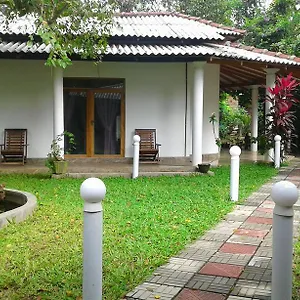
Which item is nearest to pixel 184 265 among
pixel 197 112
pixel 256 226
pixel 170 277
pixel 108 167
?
pixel 170 277

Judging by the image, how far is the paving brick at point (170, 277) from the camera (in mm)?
3639

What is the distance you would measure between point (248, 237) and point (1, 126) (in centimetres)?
890

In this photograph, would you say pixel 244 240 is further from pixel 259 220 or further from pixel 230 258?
pixel 259 220

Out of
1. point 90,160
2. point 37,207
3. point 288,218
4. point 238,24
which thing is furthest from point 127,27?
point 238,24

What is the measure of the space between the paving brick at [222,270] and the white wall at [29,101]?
8.86 meters

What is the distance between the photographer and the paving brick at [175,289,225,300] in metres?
3.33

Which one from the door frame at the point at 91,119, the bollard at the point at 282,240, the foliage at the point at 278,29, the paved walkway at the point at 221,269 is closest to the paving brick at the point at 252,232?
the paved walkway at the point at 221,269

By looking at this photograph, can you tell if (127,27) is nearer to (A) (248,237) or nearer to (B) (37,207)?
(B) (37,207)

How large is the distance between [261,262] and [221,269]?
0.48 meters

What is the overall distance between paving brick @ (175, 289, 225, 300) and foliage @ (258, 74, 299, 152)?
30.5 ft

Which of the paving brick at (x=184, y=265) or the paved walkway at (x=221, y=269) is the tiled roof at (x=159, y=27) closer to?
Result: the paved walkway at (x=221, y=269)

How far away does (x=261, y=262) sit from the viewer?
4.19m

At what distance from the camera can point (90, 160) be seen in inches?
481

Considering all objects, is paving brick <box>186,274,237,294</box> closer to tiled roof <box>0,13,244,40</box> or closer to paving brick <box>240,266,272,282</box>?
paving brick <box>240,266,272,282</box>
